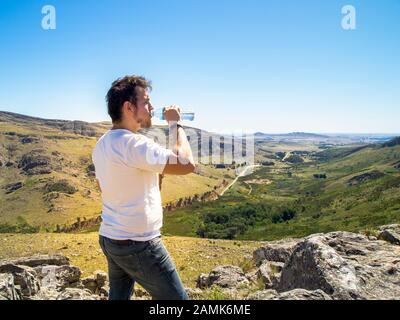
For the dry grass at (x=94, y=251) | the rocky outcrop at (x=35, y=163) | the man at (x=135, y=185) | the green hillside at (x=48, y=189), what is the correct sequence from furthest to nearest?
the rocky outcrop at (x=35, y=163) → the green hillside at (x=48, y=189) → the dry grass at (x=94, y=251) → the man at (x=135, y=185)

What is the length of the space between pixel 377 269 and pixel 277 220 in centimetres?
11784

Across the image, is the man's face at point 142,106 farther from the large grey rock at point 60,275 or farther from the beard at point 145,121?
the large grey rock at point 60,275

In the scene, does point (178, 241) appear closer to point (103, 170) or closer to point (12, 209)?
point (103, 170)

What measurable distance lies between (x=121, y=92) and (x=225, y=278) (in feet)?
32.7

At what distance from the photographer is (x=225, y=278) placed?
13070 millimetres

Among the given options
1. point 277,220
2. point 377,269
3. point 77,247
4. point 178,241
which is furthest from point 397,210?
point 377,269

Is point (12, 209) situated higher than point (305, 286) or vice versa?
point (305, 286)

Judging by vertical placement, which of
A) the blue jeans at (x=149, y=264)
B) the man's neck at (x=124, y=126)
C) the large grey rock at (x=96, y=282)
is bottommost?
the large grey rock at (x=96, y=282)

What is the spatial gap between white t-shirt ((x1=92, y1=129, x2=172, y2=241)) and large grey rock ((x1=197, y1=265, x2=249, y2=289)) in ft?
28.1

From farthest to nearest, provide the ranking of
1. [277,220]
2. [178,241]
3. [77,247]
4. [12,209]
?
[12,209], [277,220], [178,241], [77,247]

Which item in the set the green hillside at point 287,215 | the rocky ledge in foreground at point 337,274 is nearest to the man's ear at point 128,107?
the rocky ledge in foreground at point 337,274

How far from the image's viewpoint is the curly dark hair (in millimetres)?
4426

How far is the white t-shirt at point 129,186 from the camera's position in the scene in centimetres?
421

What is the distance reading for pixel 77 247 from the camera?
1004 inches
